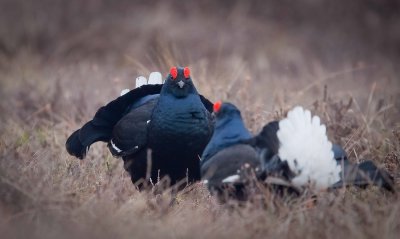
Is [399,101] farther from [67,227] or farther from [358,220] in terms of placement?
[67,227]

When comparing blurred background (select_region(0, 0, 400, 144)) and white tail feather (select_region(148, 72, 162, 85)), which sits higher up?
blurred background (select_region(0, 0, 400, 144))

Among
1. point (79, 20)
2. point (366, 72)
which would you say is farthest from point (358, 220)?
point (79, 20)

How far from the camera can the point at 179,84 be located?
4465mm

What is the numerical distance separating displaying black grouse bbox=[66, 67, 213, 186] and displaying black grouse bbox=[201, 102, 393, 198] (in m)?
0.49

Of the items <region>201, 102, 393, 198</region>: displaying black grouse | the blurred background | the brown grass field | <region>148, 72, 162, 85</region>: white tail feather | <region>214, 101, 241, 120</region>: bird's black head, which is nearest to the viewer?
the brown grass field

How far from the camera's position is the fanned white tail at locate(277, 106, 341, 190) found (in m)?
3.61

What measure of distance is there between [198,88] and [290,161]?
2.73 meters

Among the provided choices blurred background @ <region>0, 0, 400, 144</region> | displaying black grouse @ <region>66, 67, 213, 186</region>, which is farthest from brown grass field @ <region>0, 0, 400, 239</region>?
displaying black grouse @ <region>66, 67, 213, 186</region>

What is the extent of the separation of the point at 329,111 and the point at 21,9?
7057mm

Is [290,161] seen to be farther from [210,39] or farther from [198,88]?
[210,39]

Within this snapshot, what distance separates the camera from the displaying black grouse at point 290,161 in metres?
3.62

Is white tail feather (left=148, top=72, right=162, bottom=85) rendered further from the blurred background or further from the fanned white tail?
the blurred background

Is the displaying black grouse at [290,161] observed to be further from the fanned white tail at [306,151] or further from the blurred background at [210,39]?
the blurred background at [210,39]

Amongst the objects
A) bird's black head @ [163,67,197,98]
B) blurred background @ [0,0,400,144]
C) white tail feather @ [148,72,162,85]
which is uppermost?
blurred background @ [0,0,400,144]
